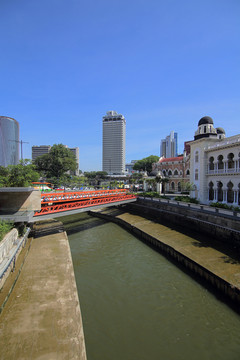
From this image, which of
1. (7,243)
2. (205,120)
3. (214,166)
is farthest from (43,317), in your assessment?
(205,120)

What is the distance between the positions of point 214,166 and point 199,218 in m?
12.7

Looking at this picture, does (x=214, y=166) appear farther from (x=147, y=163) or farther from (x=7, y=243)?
(x=147, y=163)

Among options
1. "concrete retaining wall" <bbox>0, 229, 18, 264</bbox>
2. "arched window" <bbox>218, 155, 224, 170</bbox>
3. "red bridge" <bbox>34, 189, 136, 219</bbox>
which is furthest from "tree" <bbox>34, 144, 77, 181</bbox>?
"concrete retaining wall" <bbox>0, 229, 18, 264</bbox>

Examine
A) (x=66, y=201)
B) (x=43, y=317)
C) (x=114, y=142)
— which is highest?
(x=114, y=142)

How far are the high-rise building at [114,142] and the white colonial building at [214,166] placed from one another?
12785 cm

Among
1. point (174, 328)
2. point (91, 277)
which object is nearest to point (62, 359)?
point (174, 328)

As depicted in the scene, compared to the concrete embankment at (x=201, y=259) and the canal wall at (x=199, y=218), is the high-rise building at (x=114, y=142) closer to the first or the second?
the canal wall at (x=199, y=218)

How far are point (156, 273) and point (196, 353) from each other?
7.18m

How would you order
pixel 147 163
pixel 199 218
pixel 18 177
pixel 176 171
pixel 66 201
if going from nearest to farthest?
pixel 199 218, pixel 18 177, pixel 66 201, pixel 176 171, pixel 147 163

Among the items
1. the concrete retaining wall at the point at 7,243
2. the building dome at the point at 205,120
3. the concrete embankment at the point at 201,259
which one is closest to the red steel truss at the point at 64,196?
the concrete retaining wall at the point at 7,243

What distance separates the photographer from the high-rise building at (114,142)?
163750 millimetres

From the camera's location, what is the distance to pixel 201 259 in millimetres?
15953

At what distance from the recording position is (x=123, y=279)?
14789 mm

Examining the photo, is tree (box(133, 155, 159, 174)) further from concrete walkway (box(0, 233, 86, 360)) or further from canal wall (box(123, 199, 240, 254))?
concrete walkway (box(0, 233, 86, 360))
